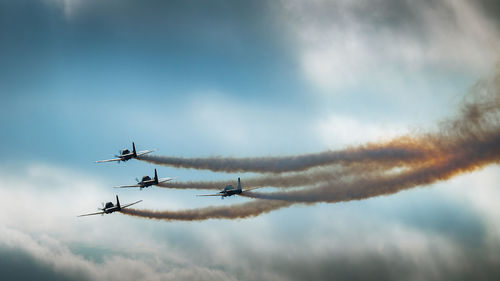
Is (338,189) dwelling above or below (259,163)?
below

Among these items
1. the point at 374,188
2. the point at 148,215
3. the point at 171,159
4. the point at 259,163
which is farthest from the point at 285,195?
the point at 148,215

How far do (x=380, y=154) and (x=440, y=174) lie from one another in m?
10.1

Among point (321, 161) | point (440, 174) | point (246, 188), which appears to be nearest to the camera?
point (440, 174)

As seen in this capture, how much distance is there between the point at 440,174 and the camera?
77688 mm

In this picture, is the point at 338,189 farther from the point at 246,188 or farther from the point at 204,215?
the point at 204,215

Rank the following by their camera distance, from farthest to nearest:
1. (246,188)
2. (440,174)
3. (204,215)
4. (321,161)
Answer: (204,215)
(246,188)
(321,161)
(440,174)

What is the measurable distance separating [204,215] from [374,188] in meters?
34.0

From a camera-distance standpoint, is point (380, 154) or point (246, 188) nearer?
point (380, 154)

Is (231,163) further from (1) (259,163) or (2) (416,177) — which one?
(2) (416,177)

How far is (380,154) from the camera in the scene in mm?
81875

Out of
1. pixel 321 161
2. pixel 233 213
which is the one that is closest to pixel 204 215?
pixel 233 213

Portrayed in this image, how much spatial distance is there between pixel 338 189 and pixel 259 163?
1488cm

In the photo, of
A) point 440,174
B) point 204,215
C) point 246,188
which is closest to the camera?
point 440,174

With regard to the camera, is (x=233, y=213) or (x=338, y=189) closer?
(x=338, y=189)
